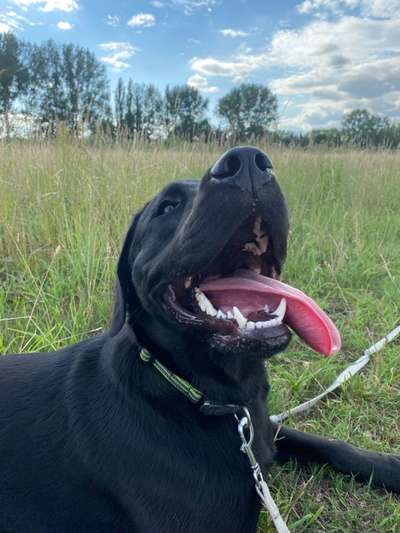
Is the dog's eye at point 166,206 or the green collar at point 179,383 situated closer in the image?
the green collar at point 179,383

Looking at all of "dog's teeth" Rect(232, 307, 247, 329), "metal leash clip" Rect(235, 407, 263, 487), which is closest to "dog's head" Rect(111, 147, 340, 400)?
"dog's teeth" Rect(232, 307, 247, 329)

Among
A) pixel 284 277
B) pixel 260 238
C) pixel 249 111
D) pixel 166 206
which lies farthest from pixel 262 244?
pixel 249 111

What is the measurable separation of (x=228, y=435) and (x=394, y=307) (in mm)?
2302

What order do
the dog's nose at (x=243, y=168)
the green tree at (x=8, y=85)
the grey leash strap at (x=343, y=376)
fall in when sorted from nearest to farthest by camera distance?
1. the dog's nose at (x=243, y=168)
2. the grey leash strap at (x=343, y=376)
3. the green tree at (x=8, y=85)

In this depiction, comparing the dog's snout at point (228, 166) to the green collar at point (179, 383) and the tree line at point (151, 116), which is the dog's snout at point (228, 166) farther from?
the tree line at point (151, 116)

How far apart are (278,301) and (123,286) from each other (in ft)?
1.93

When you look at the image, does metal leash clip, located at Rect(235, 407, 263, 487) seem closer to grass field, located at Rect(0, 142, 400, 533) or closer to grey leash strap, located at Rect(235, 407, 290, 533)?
grey leash strap, located at Rect(235, 407, 290, 533)

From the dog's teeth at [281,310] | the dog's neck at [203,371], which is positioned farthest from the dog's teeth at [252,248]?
the dog's neck at [203,371]

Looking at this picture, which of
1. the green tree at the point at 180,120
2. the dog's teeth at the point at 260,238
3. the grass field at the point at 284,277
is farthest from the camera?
the green tree at the point at 180,120

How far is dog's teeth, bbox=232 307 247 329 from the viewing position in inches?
49.5

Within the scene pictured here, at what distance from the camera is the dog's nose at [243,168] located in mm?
1188

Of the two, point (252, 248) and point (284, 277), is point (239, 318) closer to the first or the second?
point (252, 248)

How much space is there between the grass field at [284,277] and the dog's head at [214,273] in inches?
28.5

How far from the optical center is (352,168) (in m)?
6.38
